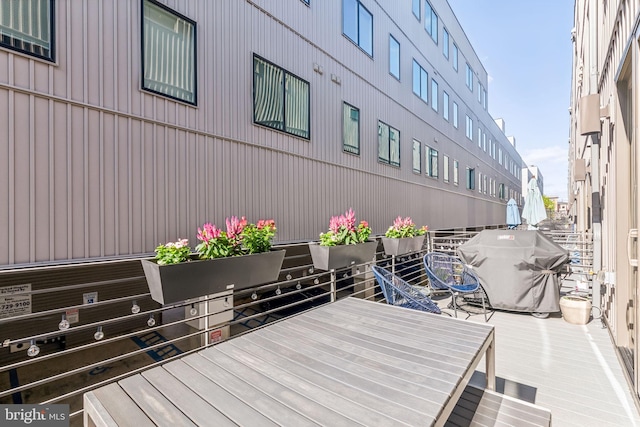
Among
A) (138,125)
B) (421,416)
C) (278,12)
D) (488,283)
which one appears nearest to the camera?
(421,416)

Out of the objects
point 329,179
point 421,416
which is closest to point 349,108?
point 329,179

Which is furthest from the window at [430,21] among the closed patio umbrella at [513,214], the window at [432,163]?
the closed patio umbrella at [513,214]

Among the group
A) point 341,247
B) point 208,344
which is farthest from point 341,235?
point 208,344

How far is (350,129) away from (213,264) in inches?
212

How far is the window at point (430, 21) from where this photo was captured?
11242 millimetres

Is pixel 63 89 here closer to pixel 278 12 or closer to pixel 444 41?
Result: pixel 278 12

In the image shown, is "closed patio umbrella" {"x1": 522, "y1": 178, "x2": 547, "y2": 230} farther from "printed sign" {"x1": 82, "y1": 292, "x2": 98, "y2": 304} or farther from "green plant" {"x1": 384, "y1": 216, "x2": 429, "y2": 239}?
"printed sign" {"x1": 82, "y1": 292, "x2": 98, "y2": 304}

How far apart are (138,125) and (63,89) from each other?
737 mm

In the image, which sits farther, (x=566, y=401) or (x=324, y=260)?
(x=324, y=260)

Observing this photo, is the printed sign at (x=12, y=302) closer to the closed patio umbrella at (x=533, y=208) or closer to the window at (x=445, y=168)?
the window at (x=445, y=168)

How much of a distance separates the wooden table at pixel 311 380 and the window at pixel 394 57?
8.32 metres

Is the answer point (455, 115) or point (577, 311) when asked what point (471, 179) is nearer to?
point (455, 115)

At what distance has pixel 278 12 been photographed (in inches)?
217

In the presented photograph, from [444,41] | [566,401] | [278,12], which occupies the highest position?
[444,41]
